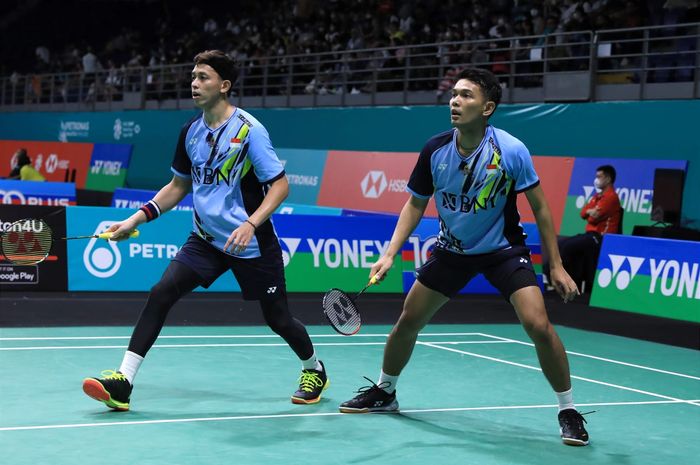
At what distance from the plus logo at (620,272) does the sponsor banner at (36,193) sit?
992cm

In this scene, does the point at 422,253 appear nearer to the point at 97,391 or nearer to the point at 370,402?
the point at 370,402

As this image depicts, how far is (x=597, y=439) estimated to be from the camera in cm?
619

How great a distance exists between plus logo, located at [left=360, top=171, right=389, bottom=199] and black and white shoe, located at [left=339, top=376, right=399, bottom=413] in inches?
493

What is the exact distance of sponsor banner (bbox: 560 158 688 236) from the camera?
1511cm

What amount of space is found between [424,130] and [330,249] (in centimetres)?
743

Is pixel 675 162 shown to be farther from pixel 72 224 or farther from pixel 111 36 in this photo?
pixel 111 36

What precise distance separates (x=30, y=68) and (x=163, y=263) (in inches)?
1222

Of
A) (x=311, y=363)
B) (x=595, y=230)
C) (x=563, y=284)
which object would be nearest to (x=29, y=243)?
(x=311, y=363)

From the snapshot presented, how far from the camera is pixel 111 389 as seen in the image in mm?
6301

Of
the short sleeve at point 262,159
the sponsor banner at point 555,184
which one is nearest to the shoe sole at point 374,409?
the short sleeve at point 262,159

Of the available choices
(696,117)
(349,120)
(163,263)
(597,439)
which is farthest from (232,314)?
(349,120)

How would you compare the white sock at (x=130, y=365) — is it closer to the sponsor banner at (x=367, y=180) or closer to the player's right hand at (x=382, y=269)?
the player's right hand at (x=382, y=269)

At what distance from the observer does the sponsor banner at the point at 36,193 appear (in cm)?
1819

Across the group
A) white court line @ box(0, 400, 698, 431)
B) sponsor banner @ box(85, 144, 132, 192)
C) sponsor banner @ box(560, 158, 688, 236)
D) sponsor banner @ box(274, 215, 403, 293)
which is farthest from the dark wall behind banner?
white court line @ box(0, 400, 698, 431)
